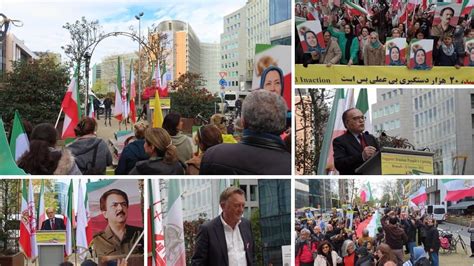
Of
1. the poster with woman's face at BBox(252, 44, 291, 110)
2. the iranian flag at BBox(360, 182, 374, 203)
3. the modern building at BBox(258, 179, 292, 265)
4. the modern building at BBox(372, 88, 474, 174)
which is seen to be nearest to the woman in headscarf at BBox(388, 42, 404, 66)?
the modern building at BBox(372, 88, 474, 174)

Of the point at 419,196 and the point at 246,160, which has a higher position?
the point at 246,160

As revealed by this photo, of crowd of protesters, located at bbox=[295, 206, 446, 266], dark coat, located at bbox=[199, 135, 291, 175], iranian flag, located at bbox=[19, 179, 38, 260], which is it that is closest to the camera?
dark coat, located at bbox=[199, 135, 291, 175]

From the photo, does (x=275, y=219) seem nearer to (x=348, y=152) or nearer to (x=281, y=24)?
(x=348, y=152)

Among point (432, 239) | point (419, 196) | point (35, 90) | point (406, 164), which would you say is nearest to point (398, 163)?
point (406, 164)

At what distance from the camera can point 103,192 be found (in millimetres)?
4051

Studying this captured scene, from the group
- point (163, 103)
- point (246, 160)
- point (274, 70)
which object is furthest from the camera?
point (163, 103)

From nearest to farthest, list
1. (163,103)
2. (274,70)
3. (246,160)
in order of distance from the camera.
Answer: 1. (246,160)
2. (274,70)
3. (163,103)

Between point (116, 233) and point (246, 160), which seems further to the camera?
point (116, 233)

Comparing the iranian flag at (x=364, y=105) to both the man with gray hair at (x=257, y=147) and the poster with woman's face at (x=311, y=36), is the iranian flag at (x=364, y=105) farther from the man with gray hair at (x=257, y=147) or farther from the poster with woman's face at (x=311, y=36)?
the man with gray hair at (x=257, y=147)

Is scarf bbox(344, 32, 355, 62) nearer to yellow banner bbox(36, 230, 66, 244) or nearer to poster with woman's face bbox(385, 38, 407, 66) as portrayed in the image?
poster with woman's face bbox(385, 38, 407, 66)

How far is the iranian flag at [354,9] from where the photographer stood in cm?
409

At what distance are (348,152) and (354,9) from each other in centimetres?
85

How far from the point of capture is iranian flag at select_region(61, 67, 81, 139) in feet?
13.3

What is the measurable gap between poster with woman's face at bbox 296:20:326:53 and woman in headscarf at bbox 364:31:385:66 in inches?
10.3
